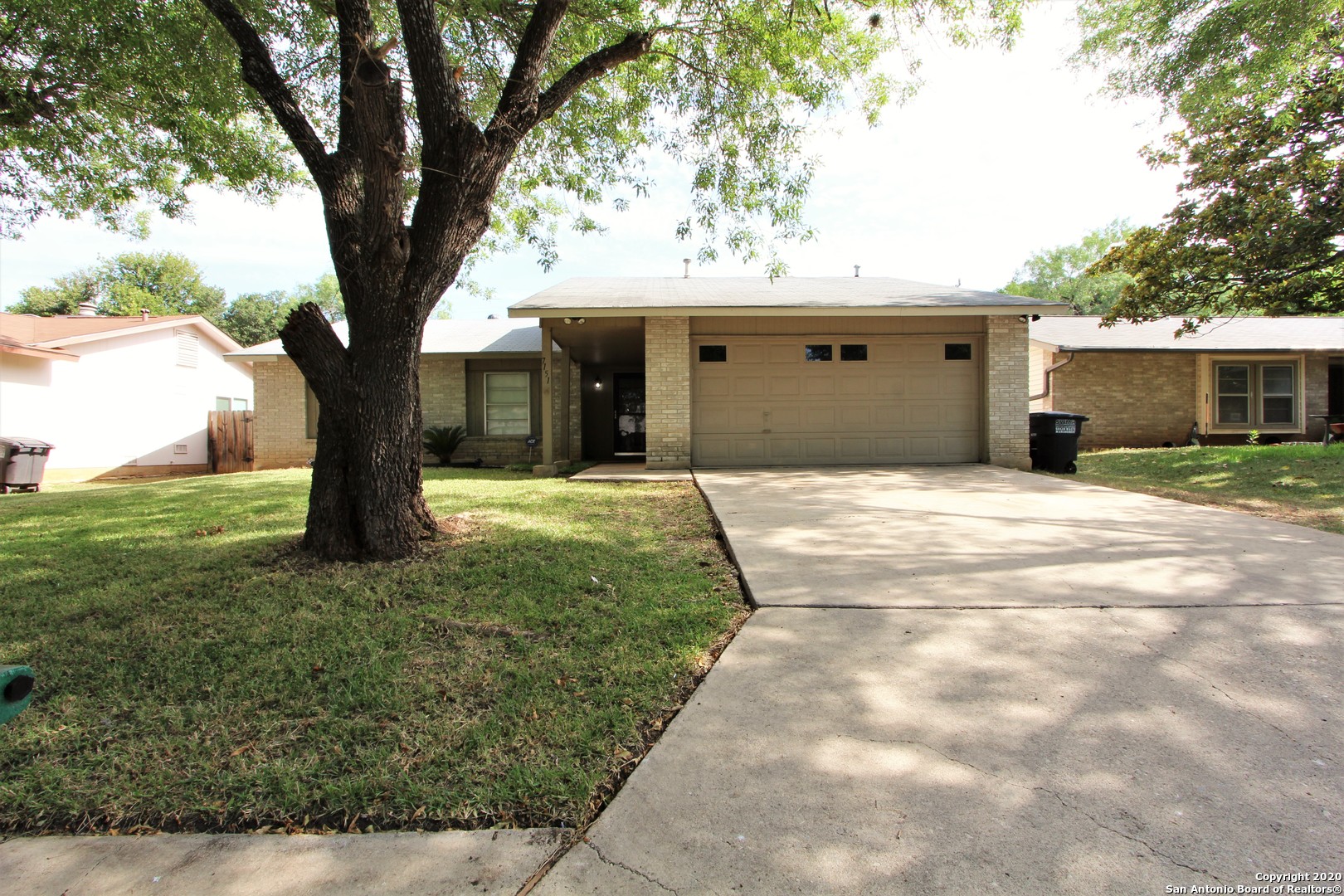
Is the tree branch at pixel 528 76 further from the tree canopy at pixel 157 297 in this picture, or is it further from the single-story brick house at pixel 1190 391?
the tree canopy at pixel 157 297

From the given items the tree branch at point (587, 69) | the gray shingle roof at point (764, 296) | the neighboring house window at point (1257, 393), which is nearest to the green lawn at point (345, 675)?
the tree branch at point (587, 69)

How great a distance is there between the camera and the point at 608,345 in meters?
13.0

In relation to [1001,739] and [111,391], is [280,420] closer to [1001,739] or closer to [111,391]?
[111,391]

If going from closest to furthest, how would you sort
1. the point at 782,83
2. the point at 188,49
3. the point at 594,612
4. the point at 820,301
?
the point at 594,612, the point at 188,49, the point at 782,83, the point at 820,301

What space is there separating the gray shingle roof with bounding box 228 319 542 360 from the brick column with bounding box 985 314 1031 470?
28.7 feet

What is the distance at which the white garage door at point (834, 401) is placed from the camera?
36.1 feet

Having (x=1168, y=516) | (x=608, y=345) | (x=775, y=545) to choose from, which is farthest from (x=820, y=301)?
(x=775, y=545)

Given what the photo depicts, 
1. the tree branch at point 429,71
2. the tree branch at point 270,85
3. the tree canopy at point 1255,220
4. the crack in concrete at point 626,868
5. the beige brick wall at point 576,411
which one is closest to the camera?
the crack in concrete at point 626,868

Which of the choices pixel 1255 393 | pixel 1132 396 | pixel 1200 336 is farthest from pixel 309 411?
pixel 1255 393

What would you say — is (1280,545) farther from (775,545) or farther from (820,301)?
(820,301)

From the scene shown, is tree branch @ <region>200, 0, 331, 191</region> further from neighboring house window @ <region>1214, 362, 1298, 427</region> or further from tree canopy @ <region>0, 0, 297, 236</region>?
neighboring house window @ <region>1214, 362, 1298, 427</region>

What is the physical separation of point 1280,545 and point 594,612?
17.6 feet

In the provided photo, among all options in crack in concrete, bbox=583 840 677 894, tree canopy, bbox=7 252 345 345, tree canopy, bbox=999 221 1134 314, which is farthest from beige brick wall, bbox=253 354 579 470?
tree canopy, bbox=999 221 1134 314

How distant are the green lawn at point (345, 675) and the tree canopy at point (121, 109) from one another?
5.57 m
